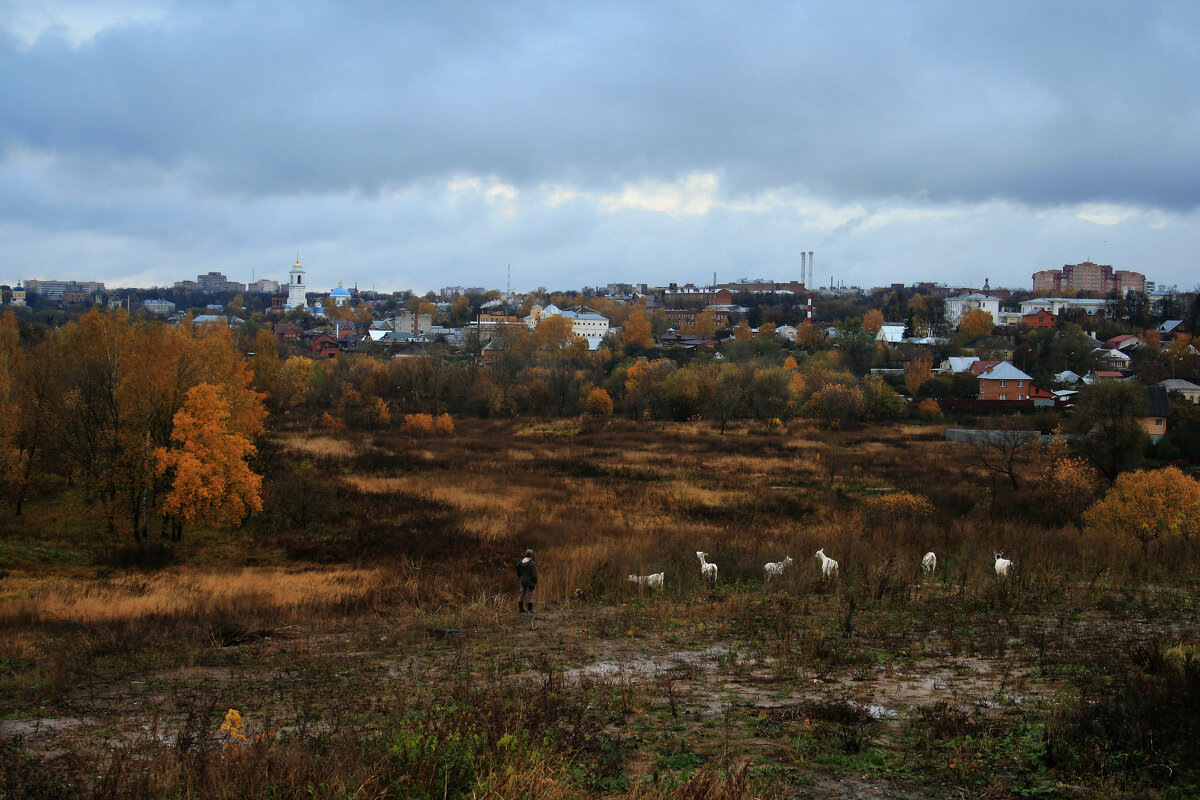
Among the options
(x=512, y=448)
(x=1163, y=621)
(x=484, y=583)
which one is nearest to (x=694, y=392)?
(x=512, y=448)

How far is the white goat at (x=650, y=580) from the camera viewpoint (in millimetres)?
14797

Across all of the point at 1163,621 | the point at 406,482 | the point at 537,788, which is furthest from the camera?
the point at 406,482

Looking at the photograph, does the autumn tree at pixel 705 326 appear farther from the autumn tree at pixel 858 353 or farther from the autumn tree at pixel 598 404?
the autumn tree at pixel 598 404

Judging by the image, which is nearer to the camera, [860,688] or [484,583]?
[860,688]

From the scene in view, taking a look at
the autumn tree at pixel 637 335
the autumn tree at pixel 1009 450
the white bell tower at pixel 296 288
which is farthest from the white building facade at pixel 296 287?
the autumn tree at pixel 1009 450

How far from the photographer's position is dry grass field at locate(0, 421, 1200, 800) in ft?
18.7

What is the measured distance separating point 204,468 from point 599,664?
56.7 feet

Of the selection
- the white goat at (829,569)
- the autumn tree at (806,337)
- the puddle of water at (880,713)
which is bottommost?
the white goat at (829,569)

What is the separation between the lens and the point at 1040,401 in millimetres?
63469

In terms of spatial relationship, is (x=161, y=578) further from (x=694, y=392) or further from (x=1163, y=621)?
(x=694, y=392)

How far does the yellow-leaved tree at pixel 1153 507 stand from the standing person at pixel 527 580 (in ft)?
50.2

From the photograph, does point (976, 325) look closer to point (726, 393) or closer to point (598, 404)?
point (726, 393)

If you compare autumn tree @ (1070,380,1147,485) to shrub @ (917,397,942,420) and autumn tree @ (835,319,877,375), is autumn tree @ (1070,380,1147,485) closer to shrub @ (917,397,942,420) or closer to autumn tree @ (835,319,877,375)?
shrub @ (917,397,942,420)

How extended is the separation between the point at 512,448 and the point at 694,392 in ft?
66.2
